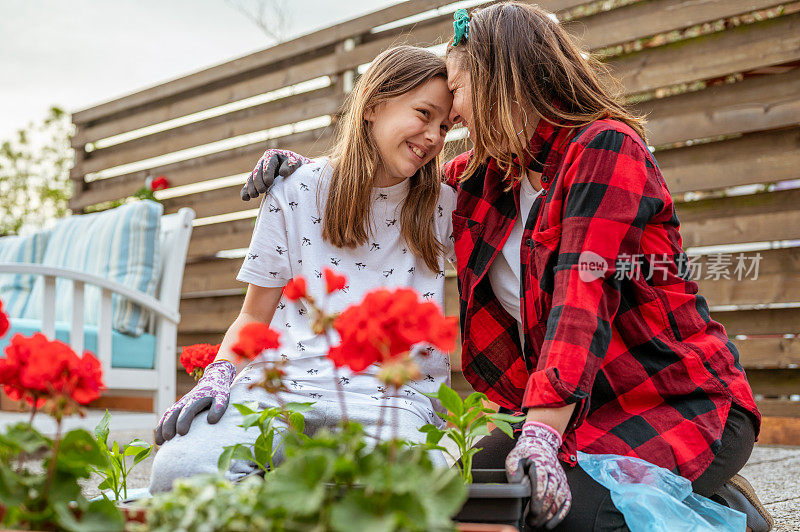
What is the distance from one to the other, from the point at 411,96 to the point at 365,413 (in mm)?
609

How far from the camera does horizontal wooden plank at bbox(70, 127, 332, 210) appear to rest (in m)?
3.47

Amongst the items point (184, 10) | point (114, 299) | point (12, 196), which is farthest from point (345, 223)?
point (12, 196)

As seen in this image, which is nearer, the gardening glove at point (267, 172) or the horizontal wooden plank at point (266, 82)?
the gardening glove at point (267, 172)

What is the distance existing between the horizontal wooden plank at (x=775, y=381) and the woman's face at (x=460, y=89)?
1594 millimetres

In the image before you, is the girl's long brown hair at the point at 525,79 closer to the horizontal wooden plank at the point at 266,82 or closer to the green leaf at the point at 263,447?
the green leaf at the point at 263,447

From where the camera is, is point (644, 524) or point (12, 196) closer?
point (644, 524)

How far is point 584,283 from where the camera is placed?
1062 mm

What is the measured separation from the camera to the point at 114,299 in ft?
8.64

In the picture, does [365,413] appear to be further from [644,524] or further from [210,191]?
[210,191]

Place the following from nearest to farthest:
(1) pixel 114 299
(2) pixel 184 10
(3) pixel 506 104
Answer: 1. (3) pixel 506 104
2. (1) pixel 114 299
3. (2) pixel 184 10

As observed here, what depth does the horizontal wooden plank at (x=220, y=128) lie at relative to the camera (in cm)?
350

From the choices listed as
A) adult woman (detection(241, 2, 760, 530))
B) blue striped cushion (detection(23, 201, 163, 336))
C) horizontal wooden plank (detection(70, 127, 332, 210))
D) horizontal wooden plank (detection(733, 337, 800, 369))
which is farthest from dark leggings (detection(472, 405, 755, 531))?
horizontal wooden plank (detection(70, 127, 332, 210))

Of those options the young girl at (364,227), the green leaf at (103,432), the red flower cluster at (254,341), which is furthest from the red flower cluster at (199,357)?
the red flower cluster at (254,341)

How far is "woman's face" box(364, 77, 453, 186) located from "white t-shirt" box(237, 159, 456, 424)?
10cm
